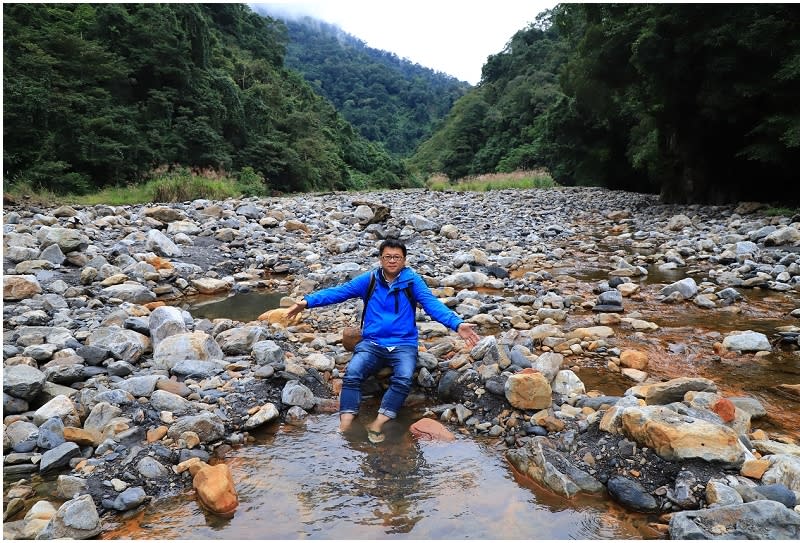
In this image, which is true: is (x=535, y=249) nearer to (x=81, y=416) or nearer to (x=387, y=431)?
(x=387, y=431)

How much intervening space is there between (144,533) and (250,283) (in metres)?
5.64

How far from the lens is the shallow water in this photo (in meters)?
2.53

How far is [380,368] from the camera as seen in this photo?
423 centimetres

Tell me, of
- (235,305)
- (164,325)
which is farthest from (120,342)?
(235,305)

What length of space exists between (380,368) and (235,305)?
343cm

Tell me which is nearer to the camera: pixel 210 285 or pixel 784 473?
pixel 784 473

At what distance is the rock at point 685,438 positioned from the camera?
8.89 feet

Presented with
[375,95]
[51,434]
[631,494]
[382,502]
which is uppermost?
[375,95]

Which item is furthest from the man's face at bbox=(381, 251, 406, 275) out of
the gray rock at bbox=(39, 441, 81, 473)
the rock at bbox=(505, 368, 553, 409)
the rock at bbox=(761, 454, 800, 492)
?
the rock at bbox=(761, 454, 800, 492)

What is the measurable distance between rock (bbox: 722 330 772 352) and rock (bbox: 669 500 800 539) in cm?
281

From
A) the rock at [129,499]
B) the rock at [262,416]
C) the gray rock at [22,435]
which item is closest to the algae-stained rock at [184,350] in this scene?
the rock at [262,416]

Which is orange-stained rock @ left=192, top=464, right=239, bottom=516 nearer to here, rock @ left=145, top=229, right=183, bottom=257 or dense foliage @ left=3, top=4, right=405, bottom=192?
rock @ left=145, top=229, right=183, bottom=257

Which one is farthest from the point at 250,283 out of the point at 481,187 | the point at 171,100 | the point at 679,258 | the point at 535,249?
the point at 171,100

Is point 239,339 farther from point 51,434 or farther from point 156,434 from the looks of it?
point 51,434
